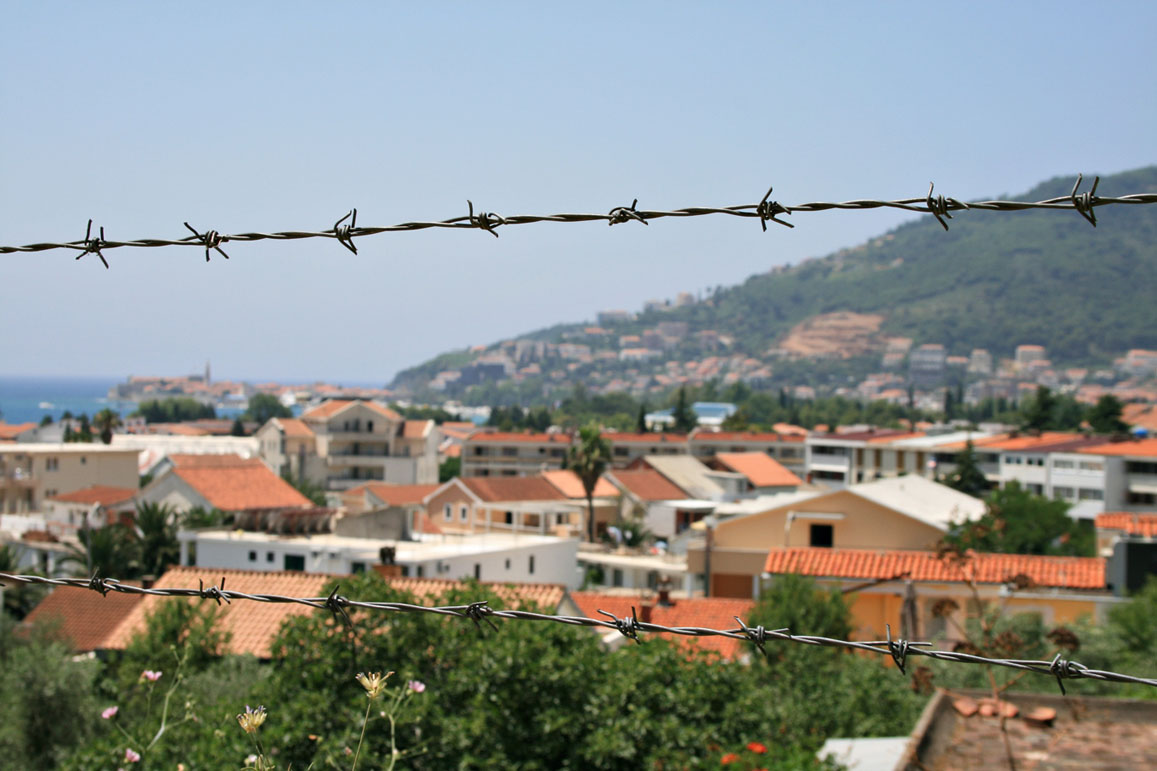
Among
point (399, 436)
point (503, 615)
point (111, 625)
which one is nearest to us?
point (503, 615)

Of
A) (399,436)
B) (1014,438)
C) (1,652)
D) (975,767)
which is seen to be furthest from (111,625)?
(1014,438)

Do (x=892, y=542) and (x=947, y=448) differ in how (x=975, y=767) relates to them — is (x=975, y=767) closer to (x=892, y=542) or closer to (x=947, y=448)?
(x=892, y=542)

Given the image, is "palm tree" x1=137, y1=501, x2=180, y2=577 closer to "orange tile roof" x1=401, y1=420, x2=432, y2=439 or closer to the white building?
→ the white building

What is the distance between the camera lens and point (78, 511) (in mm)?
51281

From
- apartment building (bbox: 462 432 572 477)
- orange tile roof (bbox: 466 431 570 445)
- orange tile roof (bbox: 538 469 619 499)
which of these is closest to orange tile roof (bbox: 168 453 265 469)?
orange tile roof (bbox: 538 469 619 499)

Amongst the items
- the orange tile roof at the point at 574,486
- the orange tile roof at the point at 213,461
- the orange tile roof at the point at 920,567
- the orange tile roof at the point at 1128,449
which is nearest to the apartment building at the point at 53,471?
the orange tile roof at the point at 213,461

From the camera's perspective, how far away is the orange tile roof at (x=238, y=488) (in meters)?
45.0

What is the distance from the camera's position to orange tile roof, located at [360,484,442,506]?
55938mm

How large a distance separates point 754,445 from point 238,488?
172ft

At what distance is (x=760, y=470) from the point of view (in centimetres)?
7338

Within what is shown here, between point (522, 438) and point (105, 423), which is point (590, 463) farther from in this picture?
point (105, 423)

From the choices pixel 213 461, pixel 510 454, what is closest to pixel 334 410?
pixel 510 454

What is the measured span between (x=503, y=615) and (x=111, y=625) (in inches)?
1052

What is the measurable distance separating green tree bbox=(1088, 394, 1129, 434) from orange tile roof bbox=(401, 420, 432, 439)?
45277 millimetres
